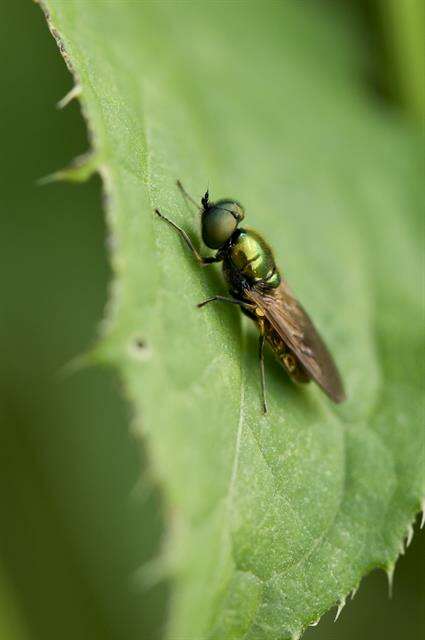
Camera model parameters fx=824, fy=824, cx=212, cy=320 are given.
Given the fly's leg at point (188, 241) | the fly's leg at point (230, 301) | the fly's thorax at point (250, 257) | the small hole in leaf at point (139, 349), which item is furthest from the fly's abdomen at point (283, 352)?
the small hole in leaf at point (139, 349)

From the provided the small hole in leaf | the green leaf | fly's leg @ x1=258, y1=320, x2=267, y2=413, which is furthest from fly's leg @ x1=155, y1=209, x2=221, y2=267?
the small hole in leaf

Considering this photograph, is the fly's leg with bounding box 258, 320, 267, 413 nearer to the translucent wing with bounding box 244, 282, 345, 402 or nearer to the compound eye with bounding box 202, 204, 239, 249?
the translucent wing with bounding box 244, 282, 345, 402

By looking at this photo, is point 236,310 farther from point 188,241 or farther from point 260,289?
point 188,241

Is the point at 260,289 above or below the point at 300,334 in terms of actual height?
above

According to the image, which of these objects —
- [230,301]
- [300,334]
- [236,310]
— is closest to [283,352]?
[300,334]

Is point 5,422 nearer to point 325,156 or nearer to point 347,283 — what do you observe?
point 347,283

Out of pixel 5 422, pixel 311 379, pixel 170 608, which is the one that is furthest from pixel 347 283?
pixel 170 608

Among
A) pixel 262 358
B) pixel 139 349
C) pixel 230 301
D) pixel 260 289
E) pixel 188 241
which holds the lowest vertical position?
pixel 262 358
